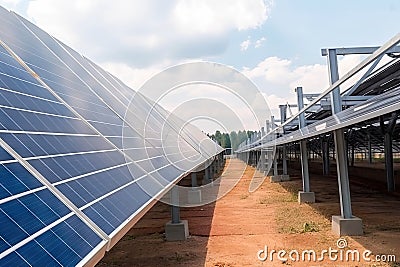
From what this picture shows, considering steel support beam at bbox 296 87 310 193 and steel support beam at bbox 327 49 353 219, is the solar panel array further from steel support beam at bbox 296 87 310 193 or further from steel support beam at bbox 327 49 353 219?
steel support beam at bbox 296 87 310 193

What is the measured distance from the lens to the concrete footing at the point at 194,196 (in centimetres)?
2056

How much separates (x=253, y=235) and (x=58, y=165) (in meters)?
8.79

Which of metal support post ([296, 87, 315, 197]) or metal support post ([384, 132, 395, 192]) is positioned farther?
metal support post ([384, 132, 395, 192])

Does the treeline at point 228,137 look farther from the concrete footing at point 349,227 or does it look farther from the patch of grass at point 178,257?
the patch of grass at point 178,257

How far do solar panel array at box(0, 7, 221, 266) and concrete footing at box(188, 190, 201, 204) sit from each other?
369 inches

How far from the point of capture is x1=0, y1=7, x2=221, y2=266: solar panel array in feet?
11.8

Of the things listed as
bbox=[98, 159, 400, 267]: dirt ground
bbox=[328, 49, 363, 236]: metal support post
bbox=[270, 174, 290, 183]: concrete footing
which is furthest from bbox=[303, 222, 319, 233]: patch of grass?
bbox=[270, 174, 290, 183]: concrete footing

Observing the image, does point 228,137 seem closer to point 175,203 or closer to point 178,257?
point 175,203

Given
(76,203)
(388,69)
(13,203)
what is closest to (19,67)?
Result: (76,203)

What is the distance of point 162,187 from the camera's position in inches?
329

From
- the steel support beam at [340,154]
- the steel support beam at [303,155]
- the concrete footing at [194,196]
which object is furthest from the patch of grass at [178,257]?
the steel support beam at [303,155]

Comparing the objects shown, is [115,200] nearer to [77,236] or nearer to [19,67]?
[77,236]

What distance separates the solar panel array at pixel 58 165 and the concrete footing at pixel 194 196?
938cm

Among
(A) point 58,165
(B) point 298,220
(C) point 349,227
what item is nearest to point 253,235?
(C) point 349,227
